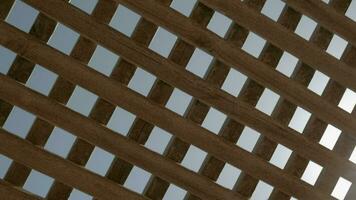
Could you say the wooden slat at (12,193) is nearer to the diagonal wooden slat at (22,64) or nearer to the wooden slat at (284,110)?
the diagonal wooden slat at (22,64)

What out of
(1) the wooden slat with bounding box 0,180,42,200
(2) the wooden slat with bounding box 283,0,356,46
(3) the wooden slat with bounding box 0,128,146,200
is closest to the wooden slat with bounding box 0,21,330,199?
(3) the wooden slat with bounding box 0,128,146,200

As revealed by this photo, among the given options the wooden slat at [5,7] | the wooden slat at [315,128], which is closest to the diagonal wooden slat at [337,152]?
the wooden slat at [315,128]

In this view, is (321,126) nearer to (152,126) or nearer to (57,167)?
(152,126)

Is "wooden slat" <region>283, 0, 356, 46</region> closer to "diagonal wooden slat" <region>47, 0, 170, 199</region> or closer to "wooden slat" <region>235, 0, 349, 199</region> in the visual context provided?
"wooden slat" <region>235, 0, 349, 199</region>


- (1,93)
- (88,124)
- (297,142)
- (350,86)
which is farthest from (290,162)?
(1,93)

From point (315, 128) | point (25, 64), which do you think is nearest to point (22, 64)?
point (25, 64)

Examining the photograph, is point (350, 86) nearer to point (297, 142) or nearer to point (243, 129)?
point (297, 142)
